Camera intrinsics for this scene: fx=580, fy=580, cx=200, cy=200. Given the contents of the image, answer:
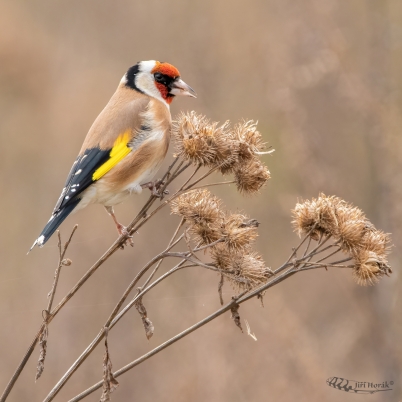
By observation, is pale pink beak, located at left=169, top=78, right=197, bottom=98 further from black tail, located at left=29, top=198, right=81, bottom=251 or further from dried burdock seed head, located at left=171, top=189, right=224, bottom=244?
dried burdock seed head, located at left=171, top=189, right=224, bottom=244

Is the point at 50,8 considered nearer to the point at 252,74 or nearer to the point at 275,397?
the point at 252,74

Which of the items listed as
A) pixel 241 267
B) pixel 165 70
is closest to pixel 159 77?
pixel 165 70

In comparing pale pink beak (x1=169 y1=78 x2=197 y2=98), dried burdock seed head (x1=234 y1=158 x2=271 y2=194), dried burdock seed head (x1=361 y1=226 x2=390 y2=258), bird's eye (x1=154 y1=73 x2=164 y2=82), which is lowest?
dried burdock seed head (x1=361 y1=226 x2=390 y2=258)

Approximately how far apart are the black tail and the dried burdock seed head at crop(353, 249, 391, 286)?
4.06ft

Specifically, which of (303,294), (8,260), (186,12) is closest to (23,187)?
(8,260)

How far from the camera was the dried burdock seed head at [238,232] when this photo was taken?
2.09 meters

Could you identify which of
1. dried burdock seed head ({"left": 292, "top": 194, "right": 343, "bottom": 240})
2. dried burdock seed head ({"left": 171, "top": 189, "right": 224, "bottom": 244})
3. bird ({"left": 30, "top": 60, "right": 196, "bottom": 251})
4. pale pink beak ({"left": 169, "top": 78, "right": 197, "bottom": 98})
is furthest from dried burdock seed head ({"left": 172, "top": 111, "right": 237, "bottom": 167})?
pale pink beak ({"left": 169, "top": 78, "right": 197, "bottom": 98})

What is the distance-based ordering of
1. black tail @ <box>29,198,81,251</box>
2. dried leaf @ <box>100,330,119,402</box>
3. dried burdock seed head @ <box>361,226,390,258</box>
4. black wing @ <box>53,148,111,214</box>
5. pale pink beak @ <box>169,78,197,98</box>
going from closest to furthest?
dried leaf @ <box>100,330,119,402</box> < dried burdock seed head @ <box>361,226,390,258</box> < black tail @ <box>29,198,81,251</box> < black wing @ <box>53,148,111,214</box> < pale pink beak @ <box>169,78,197,98</box>

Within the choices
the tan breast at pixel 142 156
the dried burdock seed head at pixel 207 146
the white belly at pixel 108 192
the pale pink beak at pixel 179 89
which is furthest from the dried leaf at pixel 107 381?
the pale pink beak at pixel 179 89

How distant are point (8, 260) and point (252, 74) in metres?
2.59

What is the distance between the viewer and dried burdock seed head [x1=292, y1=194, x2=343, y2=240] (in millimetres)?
2125

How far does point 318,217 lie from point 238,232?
305mm

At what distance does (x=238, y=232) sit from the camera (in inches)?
83.2

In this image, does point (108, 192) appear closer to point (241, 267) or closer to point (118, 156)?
point (118, 156)
